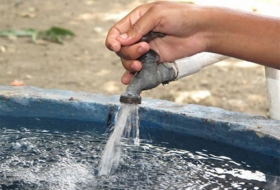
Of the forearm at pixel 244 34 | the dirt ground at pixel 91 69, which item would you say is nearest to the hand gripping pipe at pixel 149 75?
the forearm at pixel 244 34

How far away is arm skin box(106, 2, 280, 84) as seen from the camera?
69.6 inches

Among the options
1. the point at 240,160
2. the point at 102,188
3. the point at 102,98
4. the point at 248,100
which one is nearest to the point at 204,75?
the point at 248,100

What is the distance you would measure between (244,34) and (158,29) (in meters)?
0.25

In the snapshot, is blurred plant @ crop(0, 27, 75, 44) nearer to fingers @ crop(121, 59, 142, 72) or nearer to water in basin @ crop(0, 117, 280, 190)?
water in basin @ crop(0, 117, 280, 190)

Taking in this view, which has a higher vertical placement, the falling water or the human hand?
the human hand

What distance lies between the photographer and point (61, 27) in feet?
18.1

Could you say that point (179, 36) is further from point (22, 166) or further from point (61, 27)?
point (61, 27)

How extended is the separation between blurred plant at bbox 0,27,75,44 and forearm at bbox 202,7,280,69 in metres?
3.43

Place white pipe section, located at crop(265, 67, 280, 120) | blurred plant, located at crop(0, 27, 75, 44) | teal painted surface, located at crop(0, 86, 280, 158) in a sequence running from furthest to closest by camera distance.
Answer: blurred plant, located at crop(0, 27, 75, 44) → white pipe section, located at crop(265, 67, 280, 120) → teal painted surface, located at crop(0, 86, 280, 158)

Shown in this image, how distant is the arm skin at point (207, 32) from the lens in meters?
1.77

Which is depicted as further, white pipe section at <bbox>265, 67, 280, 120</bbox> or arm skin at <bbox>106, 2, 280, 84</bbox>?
white pipe section at <bbox>265, 67, 280, 120</bbox>

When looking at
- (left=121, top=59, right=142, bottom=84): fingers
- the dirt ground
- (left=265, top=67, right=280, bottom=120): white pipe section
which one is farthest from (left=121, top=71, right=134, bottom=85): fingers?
the dirt ground

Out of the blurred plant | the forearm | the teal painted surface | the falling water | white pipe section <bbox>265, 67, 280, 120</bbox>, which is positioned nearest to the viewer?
the forearm

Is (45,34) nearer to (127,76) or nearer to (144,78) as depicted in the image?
(127,76)
